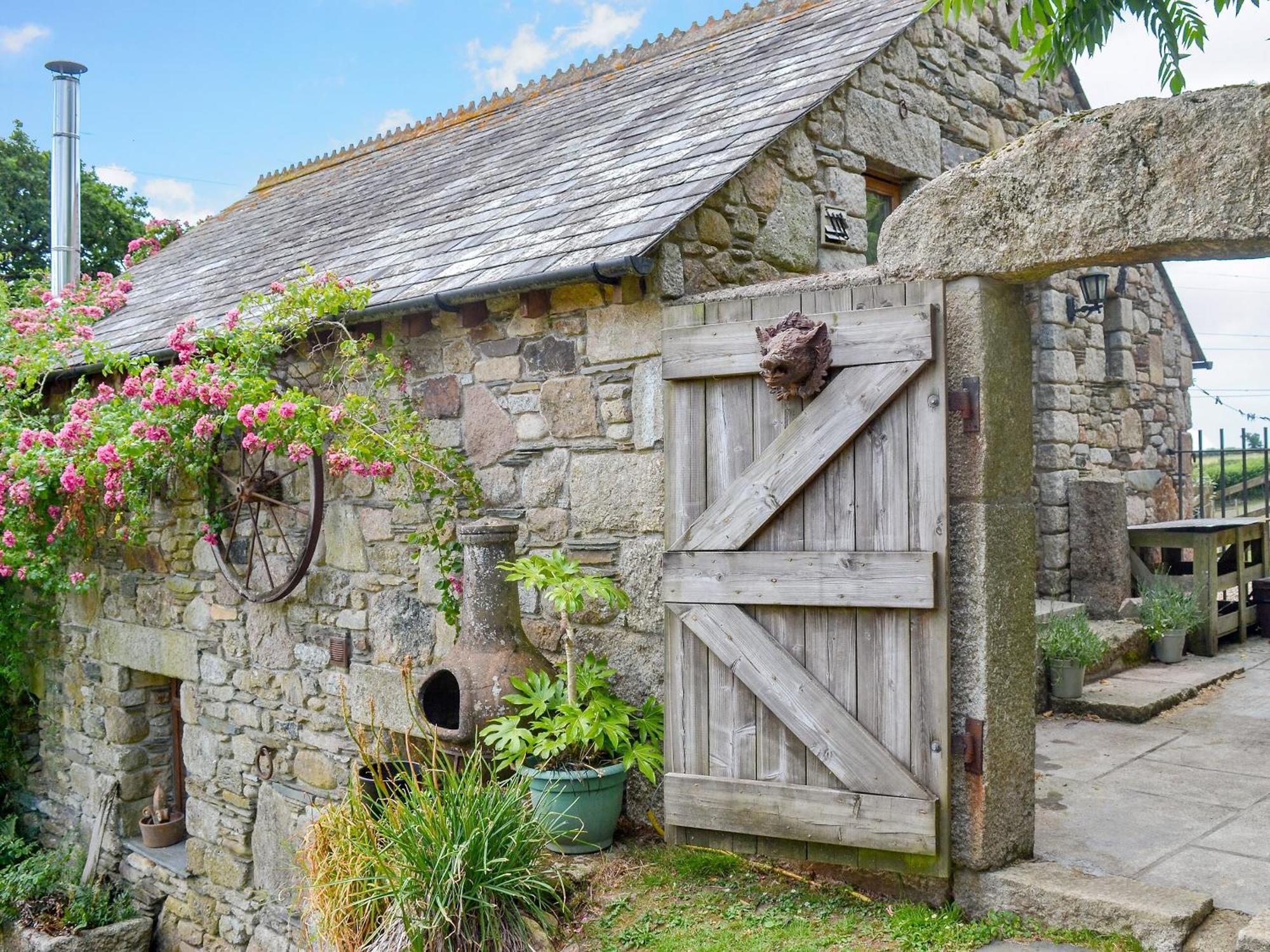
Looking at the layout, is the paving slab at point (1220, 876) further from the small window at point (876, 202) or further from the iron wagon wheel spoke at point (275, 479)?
the iron wagon wheel spoke at point (275, 479)

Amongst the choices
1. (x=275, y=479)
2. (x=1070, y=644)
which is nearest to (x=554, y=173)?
(x=275, y=479)

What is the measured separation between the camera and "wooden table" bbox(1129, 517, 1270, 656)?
6742mm

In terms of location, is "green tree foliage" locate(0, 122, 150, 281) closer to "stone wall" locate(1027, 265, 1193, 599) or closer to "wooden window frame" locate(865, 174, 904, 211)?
"wooden window frame" locate(865, 174, 904, 211)

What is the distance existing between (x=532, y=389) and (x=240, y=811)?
331 centimetres

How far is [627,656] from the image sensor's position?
13.8 feet

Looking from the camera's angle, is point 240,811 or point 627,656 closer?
point 627,656

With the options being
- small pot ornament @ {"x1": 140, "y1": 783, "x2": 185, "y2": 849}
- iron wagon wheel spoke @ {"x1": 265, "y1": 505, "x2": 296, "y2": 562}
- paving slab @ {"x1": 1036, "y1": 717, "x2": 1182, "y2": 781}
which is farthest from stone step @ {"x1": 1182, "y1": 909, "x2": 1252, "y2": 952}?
small pot ornament @ {"x1": 140, "y1": 783, "x2": 185, "y2": 849}

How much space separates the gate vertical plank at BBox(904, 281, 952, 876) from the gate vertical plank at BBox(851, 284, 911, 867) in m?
0.03

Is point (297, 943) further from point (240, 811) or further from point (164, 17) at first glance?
point (164, 17)

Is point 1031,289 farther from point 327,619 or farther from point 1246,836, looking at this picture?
point 327,619

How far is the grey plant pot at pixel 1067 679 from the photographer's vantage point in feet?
18.5

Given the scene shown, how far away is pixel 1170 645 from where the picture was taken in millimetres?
6543

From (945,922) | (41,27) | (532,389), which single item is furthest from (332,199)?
(41,27)

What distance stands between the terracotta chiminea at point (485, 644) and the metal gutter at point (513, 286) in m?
0.98
